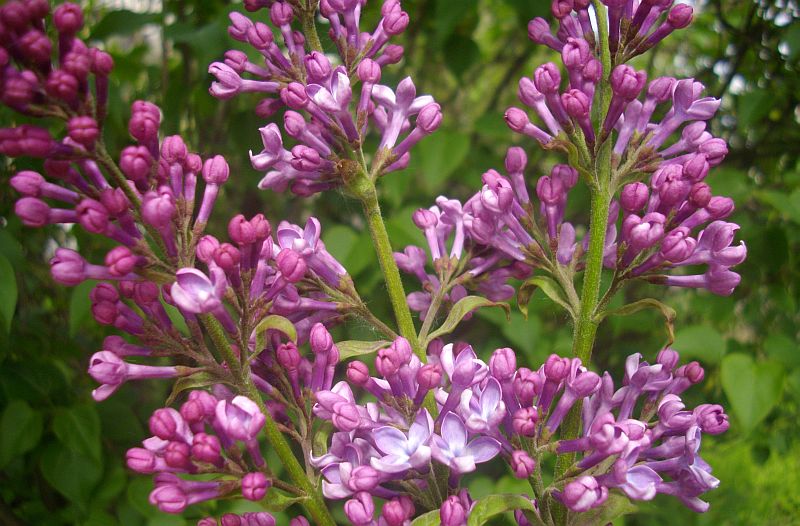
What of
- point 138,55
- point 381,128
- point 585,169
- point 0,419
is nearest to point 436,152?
point 381,128

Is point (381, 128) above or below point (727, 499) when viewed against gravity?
above

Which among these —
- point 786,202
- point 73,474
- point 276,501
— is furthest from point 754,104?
point 73,474

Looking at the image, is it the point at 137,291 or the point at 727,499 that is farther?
the point at 727,499

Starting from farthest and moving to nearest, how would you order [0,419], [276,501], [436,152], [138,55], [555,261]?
[138,55]
[436,152]
[0,419]
[555,261]
[276,501]

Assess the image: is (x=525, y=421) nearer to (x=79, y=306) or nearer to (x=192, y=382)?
(x=192, y=382)

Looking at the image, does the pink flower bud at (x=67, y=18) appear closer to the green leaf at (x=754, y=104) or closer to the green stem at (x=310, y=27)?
the green stem at (x=310, y=27)

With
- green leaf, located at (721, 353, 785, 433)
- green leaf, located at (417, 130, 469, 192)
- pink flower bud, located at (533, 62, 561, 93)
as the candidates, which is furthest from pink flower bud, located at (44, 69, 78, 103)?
green leaf, located at (721, 353, 785, 433)

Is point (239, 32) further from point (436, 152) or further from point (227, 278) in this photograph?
point (436, 152)

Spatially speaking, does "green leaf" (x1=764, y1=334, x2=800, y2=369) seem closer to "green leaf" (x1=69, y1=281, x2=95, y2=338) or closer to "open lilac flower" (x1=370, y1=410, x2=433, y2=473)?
"open lilac flower" (x1=370, y1=410, x2=433, y2=473)
